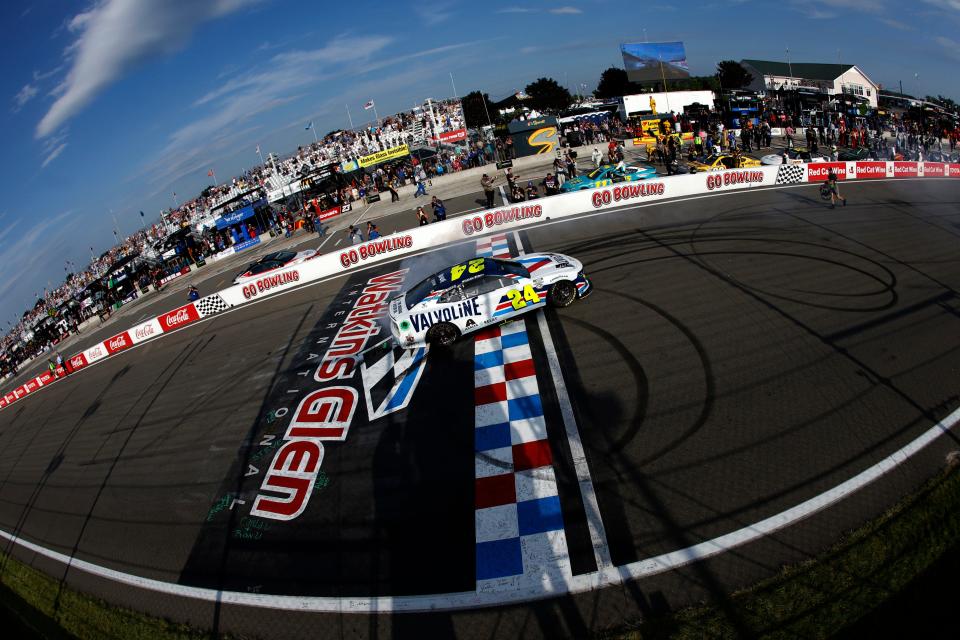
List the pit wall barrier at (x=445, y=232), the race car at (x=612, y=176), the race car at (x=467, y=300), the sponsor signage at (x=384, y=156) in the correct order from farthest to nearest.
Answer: the sponsor signage at (x=384, y=156) → the race car at (x=612, y=176) → the pit wall barrier at (x=445, y=232) → the race car at (x=467, y=300)

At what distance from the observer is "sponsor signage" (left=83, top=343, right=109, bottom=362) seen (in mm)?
18703

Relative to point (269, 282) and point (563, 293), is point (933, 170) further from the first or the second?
point (269, 282)

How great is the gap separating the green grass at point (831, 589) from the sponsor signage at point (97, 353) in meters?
21.1

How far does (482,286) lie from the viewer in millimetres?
10398

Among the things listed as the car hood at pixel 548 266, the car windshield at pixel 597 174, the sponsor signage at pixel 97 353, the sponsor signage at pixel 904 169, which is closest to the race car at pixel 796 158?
the sponsor signage at pixel 904 169

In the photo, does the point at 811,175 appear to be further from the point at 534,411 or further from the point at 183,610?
the point at 183,610

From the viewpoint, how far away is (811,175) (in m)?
20.8

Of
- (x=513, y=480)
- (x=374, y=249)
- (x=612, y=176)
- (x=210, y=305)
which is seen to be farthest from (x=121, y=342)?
(x=612, y=176)

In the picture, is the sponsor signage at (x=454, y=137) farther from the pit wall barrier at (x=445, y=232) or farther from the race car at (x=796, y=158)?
the pit wall barrier at (x=445, y=232)

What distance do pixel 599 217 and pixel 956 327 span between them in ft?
38.5

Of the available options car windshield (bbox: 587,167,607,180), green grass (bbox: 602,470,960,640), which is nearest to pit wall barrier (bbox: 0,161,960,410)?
car windshield (bbox: 587,167,607,180)

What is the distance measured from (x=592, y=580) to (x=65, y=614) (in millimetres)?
7973

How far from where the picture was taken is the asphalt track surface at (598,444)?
5.73m

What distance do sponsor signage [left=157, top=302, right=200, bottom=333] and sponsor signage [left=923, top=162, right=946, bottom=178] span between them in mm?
31693
